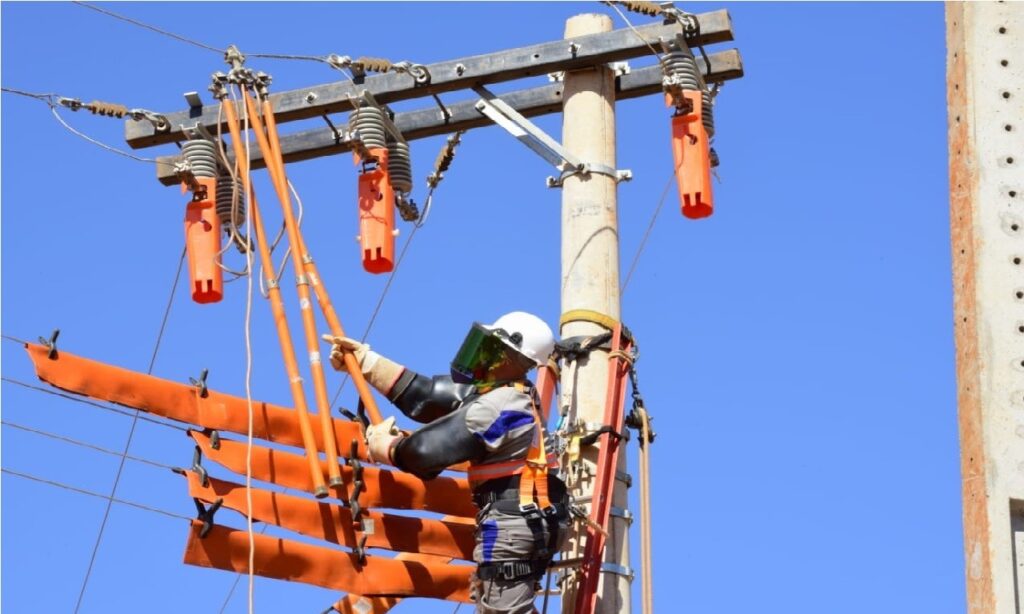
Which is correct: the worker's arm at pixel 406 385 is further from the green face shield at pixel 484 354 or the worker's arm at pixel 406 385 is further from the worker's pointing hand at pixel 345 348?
the green face shield at pixel 484 354

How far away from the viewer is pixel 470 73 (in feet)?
39.9

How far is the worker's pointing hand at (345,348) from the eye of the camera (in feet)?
36.5

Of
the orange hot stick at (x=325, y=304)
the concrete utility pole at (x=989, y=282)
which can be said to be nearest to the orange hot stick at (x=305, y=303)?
the orange hot stick at (x=325, y=304)

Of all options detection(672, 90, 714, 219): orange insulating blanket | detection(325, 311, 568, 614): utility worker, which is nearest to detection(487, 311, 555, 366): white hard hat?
detection(325, 311, 568, 614): utility worker

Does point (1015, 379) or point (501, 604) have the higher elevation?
point (1015, 379)

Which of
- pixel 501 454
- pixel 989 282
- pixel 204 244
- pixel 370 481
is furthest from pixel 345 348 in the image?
pixel 989 282

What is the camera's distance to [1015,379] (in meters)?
11.3

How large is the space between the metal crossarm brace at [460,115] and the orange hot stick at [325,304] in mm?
445

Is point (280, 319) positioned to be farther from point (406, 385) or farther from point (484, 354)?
point (484, 354)

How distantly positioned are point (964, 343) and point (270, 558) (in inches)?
141

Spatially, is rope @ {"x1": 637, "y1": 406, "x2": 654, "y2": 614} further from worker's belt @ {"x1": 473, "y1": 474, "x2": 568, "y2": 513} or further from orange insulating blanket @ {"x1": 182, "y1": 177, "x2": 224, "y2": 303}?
orange insulating blanket @ {"x1": 182, "y1": 177, "x2": 224, "y2": 303}

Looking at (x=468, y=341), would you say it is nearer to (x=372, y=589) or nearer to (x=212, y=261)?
(x=372, y=589)

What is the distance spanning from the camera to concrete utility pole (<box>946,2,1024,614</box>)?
1104 cm

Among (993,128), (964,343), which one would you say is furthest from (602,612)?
(993,128)
